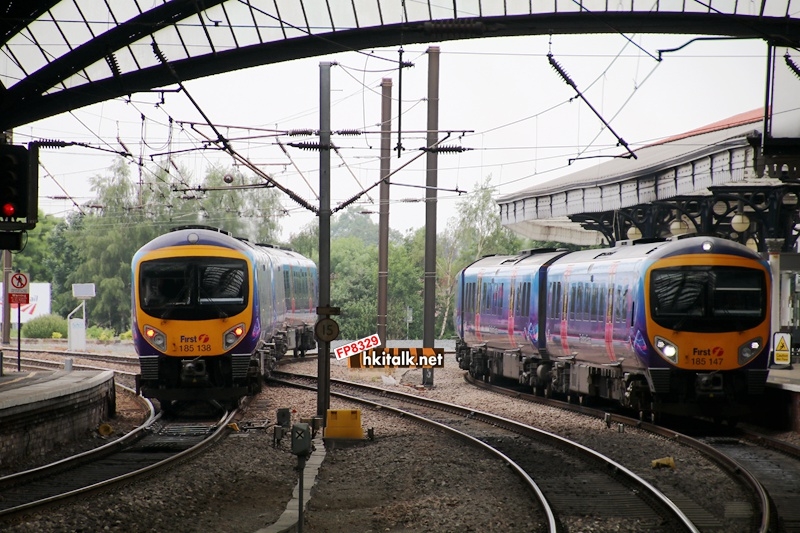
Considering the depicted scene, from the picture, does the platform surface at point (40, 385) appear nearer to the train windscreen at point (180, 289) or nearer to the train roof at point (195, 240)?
the train windscreen at point (180, 289)

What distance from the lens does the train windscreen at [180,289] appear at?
19.4 meters

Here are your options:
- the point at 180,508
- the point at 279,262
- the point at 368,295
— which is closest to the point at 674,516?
the point at 180,508

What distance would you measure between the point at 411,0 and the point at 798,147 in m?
5.71

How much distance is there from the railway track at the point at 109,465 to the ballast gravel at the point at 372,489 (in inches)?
6.8

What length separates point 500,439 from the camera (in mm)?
17156

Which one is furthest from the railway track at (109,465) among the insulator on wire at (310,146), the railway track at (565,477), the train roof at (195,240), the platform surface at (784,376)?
the platform surface at (784,376)

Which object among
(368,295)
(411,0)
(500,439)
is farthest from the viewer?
(368,295)

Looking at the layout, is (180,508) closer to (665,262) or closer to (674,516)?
(674,516)

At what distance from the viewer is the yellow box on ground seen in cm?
→ 1711

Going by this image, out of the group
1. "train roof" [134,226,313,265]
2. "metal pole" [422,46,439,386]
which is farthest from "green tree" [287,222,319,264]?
"train roof" [134,226,313,265]

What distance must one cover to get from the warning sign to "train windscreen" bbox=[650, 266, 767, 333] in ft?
17.6

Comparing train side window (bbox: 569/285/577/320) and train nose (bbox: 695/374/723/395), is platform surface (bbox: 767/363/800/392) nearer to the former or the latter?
train nose (bbox: 695/374/723/395)

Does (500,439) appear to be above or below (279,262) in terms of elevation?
below

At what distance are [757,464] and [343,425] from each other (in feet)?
20.3
